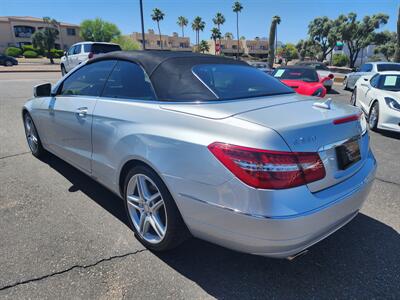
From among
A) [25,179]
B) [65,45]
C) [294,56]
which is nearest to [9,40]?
[65,45]

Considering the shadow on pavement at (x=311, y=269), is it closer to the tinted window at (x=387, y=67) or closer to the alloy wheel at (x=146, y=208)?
the alloy wheel at (x=146, y=208)

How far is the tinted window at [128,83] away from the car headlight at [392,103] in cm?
566

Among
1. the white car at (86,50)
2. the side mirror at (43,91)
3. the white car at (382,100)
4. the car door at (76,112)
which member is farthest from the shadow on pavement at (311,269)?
the white car at (86,50)

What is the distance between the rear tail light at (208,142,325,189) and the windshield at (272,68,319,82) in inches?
346

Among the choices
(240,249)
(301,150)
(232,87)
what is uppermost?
(232,87)

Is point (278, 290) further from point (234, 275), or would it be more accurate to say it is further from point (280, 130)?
point (280, 130)

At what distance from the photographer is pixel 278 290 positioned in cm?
230

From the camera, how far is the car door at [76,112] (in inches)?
130

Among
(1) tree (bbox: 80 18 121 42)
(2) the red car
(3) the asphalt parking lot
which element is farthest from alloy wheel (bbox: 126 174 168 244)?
(1) tree (bbox: 80 18 121 42)

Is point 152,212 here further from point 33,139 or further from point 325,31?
point 325,31

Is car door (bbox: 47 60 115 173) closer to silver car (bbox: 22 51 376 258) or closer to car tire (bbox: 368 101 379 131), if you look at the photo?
silver car (bbox: 22 51 376 258)

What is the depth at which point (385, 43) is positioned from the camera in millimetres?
50281

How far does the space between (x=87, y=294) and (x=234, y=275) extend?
1067mm

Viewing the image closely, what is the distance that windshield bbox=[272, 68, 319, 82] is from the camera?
1018 centimetres
